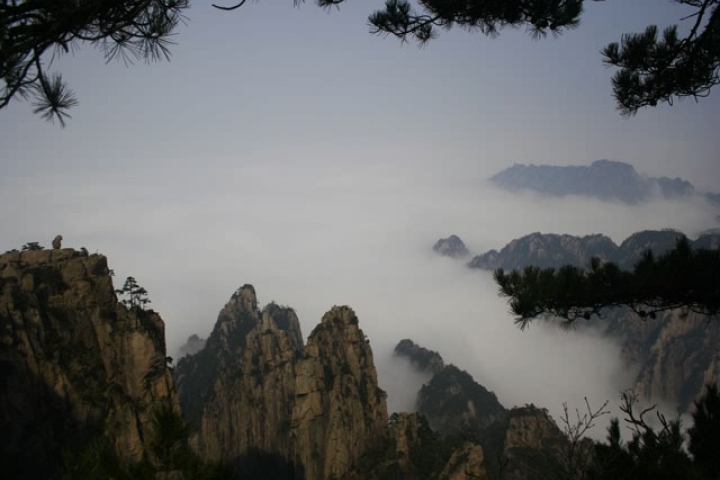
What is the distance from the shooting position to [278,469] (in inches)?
2945

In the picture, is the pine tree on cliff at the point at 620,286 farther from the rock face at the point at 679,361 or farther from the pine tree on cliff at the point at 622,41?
the rock face at the point at 679,361

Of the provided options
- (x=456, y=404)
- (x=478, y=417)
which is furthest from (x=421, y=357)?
(x=478, y=417)

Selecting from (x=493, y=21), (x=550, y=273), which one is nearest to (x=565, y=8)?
(x=493, y=21)

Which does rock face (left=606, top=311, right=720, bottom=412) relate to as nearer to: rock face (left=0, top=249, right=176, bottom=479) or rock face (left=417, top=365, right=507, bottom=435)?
rock face (left=417, top=365, right=507, bottom=435)

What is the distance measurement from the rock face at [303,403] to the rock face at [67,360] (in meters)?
23.2

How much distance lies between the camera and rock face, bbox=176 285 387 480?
65312 mm

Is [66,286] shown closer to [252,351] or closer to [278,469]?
[252,351]

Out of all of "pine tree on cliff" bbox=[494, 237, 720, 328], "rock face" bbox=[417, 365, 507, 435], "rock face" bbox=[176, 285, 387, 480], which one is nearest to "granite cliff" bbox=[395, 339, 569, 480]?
"rock face" bbox=[417, 365, 507, 435]

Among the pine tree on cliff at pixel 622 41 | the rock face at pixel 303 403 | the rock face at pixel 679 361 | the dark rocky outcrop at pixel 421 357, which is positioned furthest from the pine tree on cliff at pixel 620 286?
the dark rocky outcrop at pixel 421 357

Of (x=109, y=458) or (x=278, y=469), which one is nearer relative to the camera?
(x=109, y=458)

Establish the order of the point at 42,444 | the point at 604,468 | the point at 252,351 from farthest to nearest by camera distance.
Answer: the point at 252,351
the point at 42,444
the point at 604,468

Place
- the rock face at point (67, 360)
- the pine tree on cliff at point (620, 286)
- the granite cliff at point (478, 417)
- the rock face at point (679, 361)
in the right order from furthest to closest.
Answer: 1. the rock face at point (679, 361)
2. the granite cliff at point (478, 417)
3. the rock face at point (67, 360)
4. the pine tree on cliff at point (620, 286)

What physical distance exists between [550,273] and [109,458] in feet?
23.7

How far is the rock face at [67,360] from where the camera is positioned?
1388 inches
